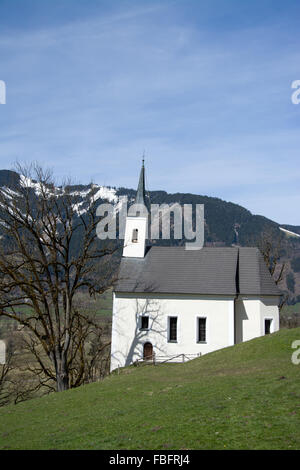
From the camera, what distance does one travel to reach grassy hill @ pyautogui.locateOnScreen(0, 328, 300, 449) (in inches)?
506

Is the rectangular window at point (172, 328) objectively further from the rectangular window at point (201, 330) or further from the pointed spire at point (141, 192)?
the pointed spire at point (141, 192)

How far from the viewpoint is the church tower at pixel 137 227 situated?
146 ft

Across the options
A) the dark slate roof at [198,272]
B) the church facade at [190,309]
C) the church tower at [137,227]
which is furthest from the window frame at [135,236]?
the church facade at [190,309]

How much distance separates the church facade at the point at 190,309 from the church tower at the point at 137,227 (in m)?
2.86

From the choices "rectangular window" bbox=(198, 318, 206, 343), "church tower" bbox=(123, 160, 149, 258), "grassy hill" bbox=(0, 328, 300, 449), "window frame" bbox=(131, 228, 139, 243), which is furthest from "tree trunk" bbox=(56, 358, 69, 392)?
"window frame" bbox=(131, 228, 139, 243)

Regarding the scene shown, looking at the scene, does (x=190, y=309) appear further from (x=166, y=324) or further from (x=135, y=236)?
(x=135, y=236)

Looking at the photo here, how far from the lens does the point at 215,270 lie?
41562 mm

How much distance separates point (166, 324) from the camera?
1571 inches

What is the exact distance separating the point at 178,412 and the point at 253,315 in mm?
25083

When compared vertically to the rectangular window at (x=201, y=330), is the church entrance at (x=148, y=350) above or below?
below

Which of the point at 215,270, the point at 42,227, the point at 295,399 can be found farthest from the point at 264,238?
the point at 295,399

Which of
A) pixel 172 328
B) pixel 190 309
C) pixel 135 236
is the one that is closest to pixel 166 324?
pixel 172 328
